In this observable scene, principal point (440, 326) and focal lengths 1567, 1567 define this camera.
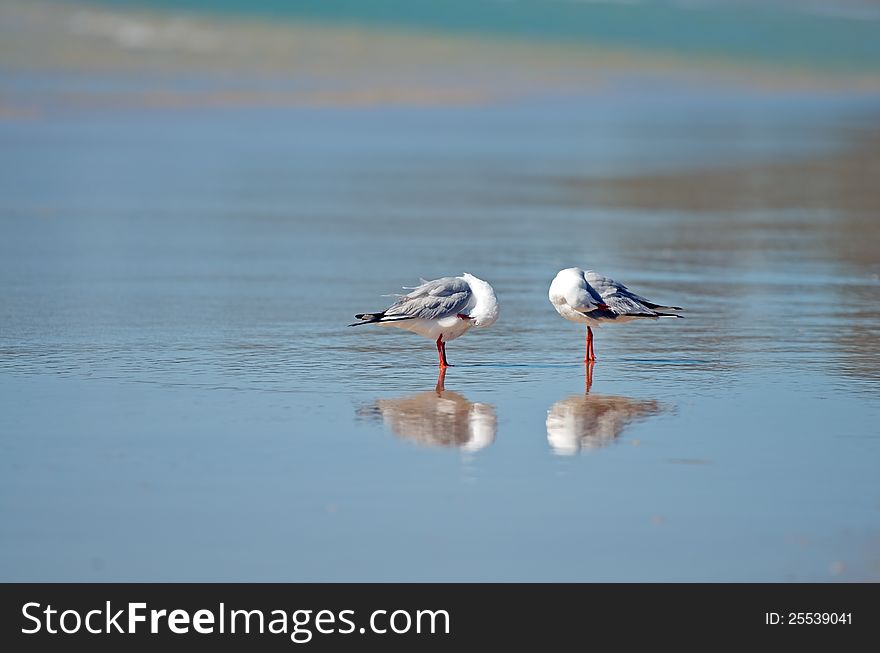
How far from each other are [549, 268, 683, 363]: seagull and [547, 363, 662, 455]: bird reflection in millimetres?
832

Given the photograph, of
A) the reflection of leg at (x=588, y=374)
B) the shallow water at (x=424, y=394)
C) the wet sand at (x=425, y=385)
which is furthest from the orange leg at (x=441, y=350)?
the reflection of leg at (x=588, y=374)

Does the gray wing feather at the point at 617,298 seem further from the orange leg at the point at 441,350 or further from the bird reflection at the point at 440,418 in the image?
the bird reflection at the point at 440,418

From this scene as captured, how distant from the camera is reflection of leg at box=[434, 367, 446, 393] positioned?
934 centimetres

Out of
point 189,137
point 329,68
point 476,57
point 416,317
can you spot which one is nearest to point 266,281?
point 416,317

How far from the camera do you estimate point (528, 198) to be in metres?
21.1

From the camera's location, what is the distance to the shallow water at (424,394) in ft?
20.7

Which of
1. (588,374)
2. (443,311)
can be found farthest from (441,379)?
(588,374)

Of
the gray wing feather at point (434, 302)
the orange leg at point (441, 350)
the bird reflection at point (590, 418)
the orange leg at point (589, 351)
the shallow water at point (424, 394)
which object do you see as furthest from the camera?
the orange leg at point (589, 351)

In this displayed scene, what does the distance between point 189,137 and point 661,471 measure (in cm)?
2734

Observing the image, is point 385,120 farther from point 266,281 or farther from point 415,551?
point 415,551

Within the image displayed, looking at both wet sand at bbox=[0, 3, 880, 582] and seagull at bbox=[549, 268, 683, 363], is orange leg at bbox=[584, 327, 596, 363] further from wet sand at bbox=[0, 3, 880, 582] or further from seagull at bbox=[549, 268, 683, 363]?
wet sand at bbox=[0, 3, 880, 582]

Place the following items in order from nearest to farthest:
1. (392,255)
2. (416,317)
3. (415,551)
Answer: (415,551) → (416,317) → (392,255)

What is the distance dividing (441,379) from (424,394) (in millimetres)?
485

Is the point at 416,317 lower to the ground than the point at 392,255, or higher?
lower
